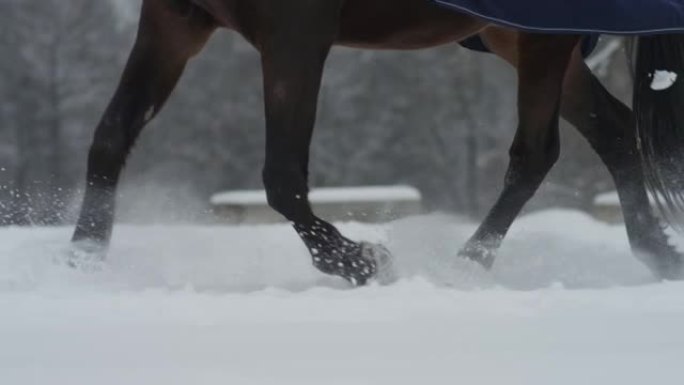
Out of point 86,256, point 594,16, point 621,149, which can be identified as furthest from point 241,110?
point 86,256

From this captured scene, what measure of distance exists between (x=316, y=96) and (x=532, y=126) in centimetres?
121

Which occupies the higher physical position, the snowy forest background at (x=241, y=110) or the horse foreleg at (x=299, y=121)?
the horse foreleg at (x=299, y=121)

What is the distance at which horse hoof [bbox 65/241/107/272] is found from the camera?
3.39 meters

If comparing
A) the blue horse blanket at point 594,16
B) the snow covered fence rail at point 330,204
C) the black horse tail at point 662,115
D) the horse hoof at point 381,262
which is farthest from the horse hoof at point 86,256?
the snow covered fence rail at point 330,204

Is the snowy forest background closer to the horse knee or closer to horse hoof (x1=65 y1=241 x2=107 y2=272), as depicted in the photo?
horse hoof (x1=65 y1=241 x2=107 y2=272)

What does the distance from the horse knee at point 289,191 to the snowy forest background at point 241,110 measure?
2231 cm

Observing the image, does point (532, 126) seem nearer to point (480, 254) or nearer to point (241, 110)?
point (480, 254)

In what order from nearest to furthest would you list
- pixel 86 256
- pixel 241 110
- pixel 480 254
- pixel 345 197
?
pixel 86 256 → pixel 480 254 → pixel 345 197 → pixel 241 110

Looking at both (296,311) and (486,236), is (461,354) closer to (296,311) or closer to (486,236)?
(296,311)

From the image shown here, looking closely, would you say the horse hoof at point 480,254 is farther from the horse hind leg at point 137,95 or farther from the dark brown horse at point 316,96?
the horse hind leg at point 137,95

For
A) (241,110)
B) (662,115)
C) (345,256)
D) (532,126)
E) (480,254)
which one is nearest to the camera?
(345,256)

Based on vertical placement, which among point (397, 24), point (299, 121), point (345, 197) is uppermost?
point (397, 24)

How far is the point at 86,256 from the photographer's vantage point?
347cm

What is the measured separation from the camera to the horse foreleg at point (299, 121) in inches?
126
